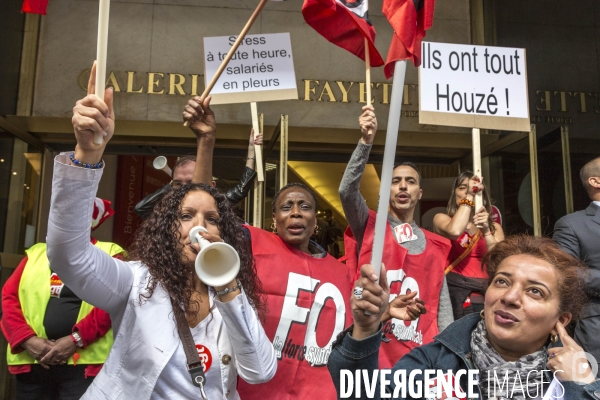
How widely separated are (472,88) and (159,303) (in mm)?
2963

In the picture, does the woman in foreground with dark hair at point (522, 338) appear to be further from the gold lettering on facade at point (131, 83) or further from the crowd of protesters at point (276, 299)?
the gold lettering on facade at point (131, 83)

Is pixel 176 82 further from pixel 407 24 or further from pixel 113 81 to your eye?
pixel 407 24

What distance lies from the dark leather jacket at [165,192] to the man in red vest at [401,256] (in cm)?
64

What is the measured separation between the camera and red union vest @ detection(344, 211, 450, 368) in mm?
3246

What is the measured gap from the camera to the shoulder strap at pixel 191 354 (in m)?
1.98

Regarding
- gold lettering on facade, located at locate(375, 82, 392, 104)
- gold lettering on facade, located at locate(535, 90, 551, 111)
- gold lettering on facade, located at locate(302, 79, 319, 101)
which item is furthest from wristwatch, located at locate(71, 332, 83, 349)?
gold lettering on facade, located at locate(535, 90, 551, 111)

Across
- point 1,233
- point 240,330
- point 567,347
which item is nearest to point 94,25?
point 1,233

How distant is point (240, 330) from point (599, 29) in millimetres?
5724

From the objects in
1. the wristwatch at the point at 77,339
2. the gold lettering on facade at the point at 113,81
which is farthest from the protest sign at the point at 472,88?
the gold lettering on facade at the point at 113,81

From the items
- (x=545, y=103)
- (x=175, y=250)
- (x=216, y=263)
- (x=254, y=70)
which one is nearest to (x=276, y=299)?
(x=175, y=250)

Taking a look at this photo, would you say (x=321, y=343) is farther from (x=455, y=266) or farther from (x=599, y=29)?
(x=599, y=29)

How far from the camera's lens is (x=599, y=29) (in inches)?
250

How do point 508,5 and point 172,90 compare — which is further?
point 508,5

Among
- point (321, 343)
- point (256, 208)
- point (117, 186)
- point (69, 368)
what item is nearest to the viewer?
point (321, 343)
